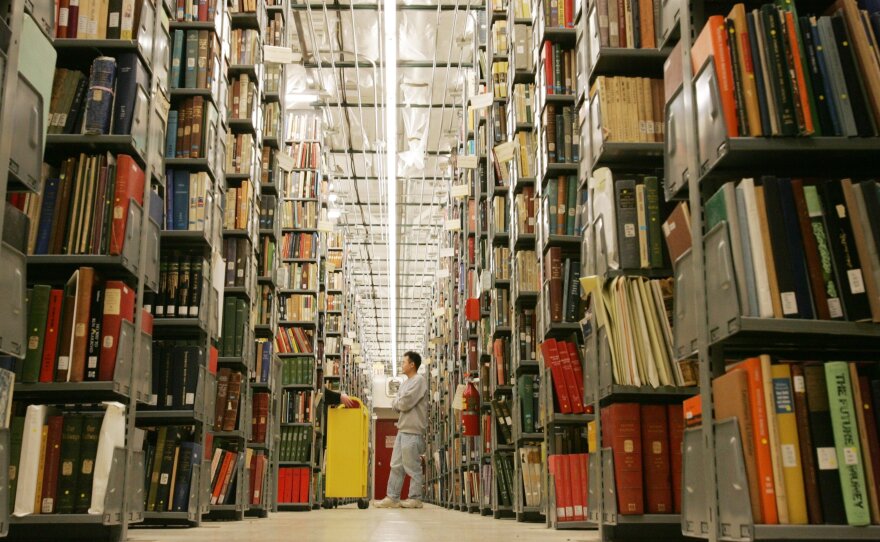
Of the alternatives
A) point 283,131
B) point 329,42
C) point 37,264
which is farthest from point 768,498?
point 329,42

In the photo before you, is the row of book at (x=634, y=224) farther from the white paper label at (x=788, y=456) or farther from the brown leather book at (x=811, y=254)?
the white paper label at (x=788, y=456)

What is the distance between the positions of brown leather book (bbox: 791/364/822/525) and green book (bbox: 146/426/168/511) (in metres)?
3.16

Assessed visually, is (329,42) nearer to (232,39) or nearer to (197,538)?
(232,39)

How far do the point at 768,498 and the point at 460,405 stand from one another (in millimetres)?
5370

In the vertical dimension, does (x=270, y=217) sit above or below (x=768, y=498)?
above

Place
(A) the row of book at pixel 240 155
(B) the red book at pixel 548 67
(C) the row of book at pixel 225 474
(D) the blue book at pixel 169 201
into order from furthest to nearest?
(A) the row of book at pixel 240 155 < (C) the row of book at pixel 225 474 < (B) the red book at pixel 548 67 < (D) the blue book at pixel 169 201

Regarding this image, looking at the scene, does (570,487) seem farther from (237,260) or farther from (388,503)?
(388,503)

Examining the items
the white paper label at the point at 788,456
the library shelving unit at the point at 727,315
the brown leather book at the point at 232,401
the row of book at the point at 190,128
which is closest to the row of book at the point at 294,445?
the brown leather book at the point at 232,401

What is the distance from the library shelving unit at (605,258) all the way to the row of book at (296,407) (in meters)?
5.55

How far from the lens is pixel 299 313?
8.94m

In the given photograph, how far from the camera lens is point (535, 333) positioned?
17.7ft

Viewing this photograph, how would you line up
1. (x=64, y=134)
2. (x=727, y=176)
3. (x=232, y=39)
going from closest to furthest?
(x=727, y=176) → (x=64, y=134) → (x=232, y=39)

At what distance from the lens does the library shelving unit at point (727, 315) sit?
1.95 m

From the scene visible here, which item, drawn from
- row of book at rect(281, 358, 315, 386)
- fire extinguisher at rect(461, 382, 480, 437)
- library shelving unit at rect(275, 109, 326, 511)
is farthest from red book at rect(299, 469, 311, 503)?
fire extinguisher at rect(461, 382, 480, 437)
